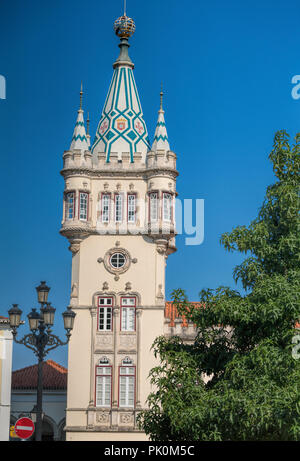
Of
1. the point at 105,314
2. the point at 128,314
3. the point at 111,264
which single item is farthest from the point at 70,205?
the point at 128,314

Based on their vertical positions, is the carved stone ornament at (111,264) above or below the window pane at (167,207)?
below

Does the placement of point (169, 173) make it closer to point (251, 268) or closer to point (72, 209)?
point (72, 209)

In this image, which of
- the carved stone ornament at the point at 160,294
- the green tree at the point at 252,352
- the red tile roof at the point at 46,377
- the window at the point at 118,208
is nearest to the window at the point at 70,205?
the window at the point at 118,208

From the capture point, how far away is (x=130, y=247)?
45.1 meters

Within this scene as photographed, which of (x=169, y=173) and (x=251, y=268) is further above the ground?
(x=169, y=173)

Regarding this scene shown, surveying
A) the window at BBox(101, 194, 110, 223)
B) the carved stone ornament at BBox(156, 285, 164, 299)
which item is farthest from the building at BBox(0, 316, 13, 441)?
the carved stone ornament at BBox(156, 285, 164, 299)

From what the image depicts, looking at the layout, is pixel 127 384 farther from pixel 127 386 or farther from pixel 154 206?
pixel 154 206

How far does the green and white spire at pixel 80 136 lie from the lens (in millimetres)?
46531

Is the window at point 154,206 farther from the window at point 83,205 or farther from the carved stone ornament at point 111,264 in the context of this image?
the window at point 83,205

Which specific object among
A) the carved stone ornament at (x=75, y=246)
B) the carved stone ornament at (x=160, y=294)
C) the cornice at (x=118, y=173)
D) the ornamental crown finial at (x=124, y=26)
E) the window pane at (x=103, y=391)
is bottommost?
the window pane at (x=103, y=391)

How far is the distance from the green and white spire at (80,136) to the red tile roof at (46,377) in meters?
14.4
